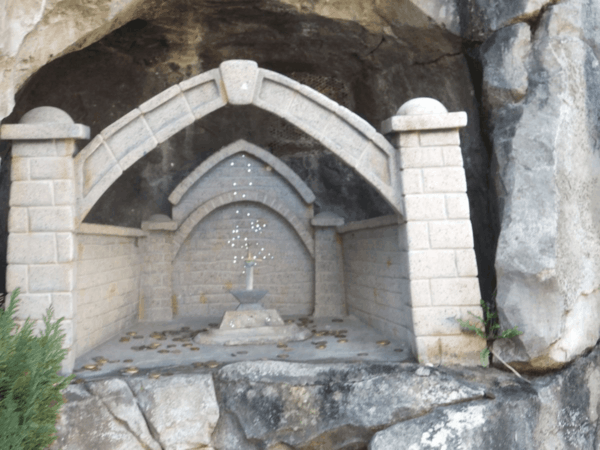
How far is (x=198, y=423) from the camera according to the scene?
4.01 metres

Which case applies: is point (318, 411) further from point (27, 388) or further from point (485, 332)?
point (27, 388)

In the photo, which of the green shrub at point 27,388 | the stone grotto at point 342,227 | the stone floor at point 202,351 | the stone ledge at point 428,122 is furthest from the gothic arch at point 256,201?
the green shrub at point 27,388

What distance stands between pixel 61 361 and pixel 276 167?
4700 mm

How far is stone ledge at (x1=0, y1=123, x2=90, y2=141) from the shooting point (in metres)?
4.46

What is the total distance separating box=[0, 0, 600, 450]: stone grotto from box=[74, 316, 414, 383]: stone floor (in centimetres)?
5

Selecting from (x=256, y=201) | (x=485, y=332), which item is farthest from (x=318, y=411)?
(x=256, y=201)

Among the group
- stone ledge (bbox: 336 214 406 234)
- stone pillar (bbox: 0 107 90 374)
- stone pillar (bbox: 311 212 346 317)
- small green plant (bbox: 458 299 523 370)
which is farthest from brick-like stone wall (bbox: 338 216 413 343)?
stone pillar (bbox: 0 107 90 374)

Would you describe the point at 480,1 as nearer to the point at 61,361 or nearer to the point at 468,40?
the point at 468,40

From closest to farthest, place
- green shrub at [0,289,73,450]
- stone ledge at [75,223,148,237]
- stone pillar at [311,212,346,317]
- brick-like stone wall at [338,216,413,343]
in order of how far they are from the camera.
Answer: green shrub at [0,289,73,450]
stone ledge at [75,223,148,237]
brick-like stone wall at [338,216,413,343]
stone pillar at [311,212,346,317]

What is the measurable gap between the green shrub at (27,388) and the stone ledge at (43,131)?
1.57 m

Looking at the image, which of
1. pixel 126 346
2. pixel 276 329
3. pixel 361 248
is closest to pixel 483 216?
pixel 361 248

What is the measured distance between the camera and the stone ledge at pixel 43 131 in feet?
14.6

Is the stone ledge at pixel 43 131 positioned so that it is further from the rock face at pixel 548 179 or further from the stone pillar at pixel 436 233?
the rock face at pixel 548 179

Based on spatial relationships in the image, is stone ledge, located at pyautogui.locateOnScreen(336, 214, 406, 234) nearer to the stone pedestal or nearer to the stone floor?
the stone floor
